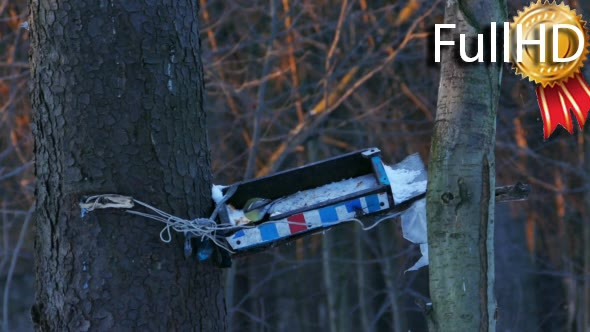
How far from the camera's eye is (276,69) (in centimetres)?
968

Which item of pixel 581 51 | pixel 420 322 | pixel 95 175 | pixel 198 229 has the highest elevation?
pixel 581 51

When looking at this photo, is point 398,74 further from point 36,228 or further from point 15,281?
point 36,228

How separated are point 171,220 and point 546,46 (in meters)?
1.90

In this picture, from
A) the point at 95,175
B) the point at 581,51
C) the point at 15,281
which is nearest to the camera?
the point at 95,175

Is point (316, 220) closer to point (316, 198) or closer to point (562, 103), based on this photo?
point (316, 198)

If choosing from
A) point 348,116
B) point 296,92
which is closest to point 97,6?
point 296,92

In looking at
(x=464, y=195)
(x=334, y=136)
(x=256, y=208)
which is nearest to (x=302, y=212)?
(x=256, y=208)

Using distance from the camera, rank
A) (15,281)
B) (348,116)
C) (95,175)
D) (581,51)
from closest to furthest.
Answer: (95,175) → (581,51) → (348,116) → (15,281)

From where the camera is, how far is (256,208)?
130 inches

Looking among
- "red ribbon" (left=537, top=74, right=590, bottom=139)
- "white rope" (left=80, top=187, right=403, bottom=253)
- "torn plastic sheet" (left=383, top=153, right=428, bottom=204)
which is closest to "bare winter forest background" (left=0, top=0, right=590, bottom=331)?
"red ribbon" (left=537, top=74, right=590, bottom=139)

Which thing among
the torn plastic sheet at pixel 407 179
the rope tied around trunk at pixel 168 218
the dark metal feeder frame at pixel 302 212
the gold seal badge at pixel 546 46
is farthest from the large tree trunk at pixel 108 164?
the gold seal badge at pixel 546 46

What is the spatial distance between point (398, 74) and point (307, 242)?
2510mm

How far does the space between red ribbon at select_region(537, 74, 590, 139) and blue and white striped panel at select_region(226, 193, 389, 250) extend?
970 mm

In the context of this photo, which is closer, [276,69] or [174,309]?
[174,309]
